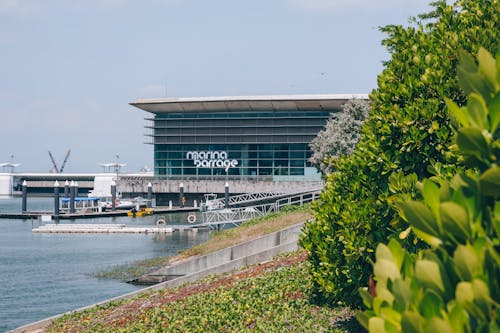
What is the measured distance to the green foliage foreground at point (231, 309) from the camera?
46.0ft

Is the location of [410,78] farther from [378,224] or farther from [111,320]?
[111,320]

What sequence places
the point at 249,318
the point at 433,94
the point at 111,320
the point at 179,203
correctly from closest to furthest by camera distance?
1. the point at 433,94
2. the point at 249,318
3. the point at 111,320
4. the point at 179,203

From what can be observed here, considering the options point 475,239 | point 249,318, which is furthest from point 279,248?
point 475,239

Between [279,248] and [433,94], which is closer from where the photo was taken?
[433,94]

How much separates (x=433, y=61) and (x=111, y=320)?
12.7 m

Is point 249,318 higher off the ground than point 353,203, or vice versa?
point 353,203

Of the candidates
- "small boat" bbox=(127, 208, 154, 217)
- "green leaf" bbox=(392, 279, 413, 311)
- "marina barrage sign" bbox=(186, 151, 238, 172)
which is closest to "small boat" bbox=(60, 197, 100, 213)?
"small boat" bbox=(127, 208, 154, 217)

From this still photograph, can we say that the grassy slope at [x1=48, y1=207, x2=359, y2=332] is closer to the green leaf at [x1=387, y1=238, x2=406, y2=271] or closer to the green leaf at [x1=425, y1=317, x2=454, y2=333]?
the green leaf at [x1=387, y1=238, x2=406, y2=271]

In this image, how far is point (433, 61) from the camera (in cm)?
1090

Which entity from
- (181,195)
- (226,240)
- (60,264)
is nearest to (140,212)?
(181,195)

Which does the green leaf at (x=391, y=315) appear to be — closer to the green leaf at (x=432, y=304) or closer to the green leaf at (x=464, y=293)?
the green leaf at (x=432, y=304)

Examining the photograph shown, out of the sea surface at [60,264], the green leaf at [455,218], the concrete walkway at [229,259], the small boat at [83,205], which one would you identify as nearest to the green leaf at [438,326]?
the green leaf at [455,218]

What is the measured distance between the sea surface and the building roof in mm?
34113

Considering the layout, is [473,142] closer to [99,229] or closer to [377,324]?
[377,324]
